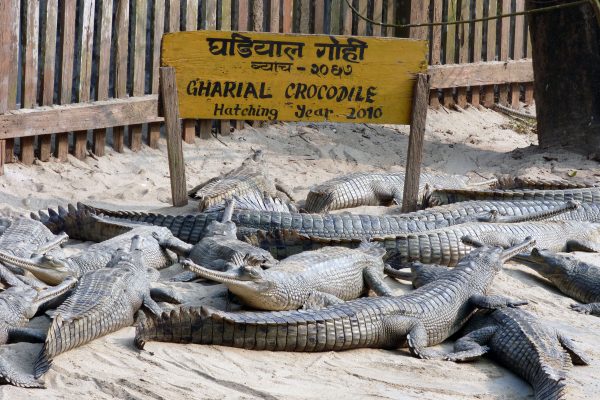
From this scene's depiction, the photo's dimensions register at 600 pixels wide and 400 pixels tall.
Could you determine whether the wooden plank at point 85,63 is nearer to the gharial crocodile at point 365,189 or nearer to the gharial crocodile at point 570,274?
the gharial crocodile at point 365,189

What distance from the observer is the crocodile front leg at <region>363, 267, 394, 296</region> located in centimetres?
604

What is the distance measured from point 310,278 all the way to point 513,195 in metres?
2.97

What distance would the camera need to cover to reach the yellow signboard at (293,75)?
793 cm

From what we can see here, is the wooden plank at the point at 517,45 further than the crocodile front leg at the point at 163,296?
Yes

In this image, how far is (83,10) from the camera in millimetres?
8719

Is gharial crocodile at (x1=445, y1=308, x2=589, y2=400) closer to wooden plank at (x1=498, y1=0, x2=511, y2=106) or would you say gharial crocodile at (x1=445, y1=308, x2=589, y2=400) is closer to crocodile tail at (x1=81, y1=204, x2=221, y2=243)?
crocodile tail at (x1=81, y1=204, x2=221, y2=243)

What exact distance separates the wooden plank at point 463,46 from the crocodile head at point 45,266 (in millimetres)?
6699

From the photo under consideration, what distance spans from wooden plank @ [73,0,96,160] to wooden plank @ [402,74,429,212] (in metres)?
2.65

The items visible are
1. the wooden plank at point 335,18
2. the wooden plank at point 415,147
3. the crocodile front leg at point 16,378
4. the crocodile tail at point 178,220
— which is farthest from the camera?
the wooden plank at point 335,18

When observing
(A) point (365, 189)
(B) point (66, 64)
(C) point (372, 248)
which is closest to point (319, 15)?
(A) point (365, 189)

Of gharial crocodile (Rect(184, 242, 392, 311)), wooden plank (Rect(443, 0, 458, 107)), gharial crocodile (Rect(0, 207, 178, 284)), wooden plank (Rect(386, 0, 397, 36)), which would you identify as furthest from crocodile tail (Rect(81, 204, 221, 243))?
wooden plank (Rect(443, 0, 458, 107))

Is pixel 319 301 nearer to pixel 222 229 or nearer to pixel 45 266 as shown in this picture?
pixel 222 229

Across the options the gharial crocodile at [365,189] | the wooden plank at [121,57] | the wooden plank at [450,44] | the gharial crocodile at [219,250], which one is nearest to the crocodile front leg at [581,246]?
the gharial crocodile at [365,189]

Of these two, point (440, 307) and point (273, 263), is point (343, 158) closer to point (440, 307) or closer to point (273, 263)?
point (273, 263)
